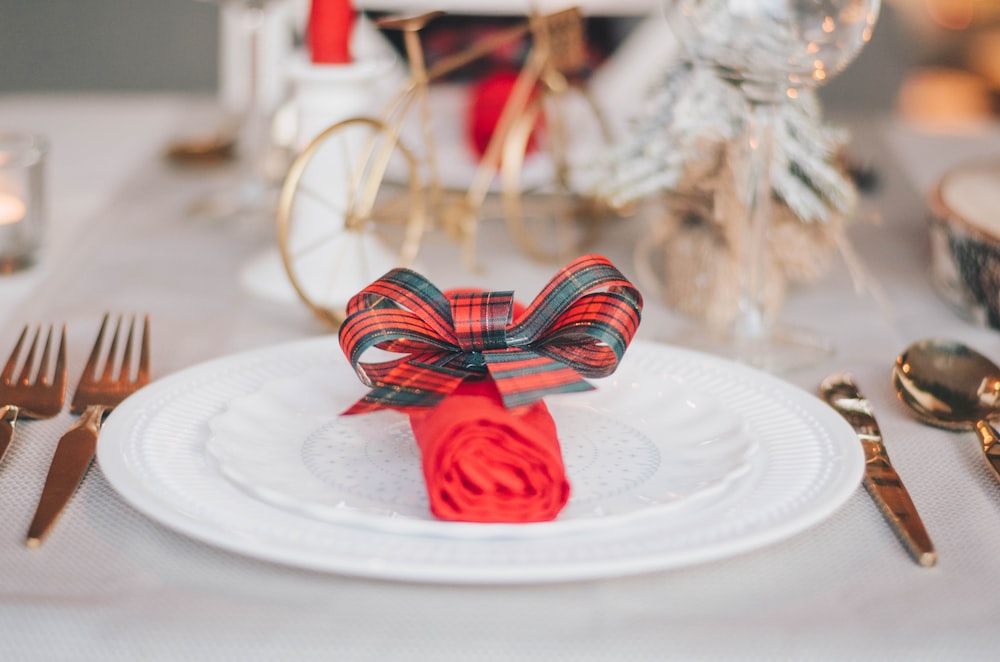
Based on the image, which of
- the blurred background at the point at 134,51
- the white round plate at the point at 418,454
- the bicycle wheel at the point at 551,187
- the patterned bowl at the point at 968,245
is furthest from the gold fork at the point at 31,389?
the blurred background at the point at 134,51

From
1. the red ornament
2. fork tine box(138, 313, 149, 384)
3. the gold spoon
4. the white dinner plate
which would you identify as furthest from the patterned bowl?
fork tine box(138, 313, 149, 384)

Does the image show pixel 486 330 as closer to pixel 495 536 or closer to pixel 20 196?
pixel 495 536

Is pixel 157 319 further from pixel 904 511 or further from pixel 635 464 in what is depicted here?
pixel 904 511

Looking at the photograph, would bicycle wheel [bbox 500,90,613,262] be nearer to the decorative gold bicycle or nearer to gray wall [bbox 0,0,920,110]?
the decorative gold bicycle

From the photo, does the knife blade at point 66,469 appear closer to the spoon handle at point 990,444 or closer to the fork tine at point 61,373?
the fork tine at point 61,373

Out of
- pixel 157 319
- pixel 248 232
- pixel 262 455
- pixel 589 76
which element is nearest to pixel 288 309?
pixel 157 319

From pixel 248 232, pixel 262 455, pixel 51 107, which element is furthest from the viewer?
pixel 51 107
